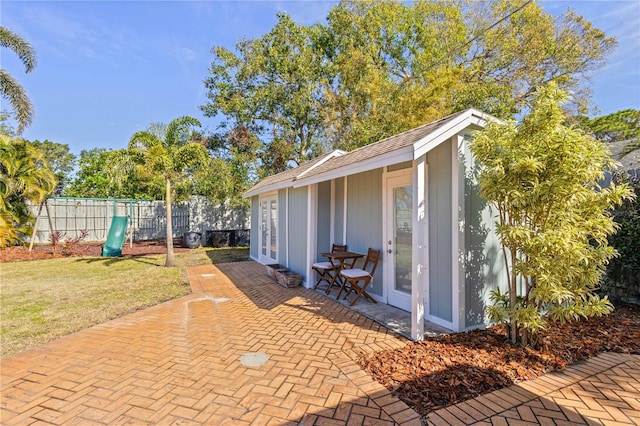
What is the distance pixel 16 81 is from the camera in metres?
10.5

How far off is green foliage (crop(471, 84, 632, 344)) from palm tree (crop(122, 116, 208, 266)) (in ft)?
30.6

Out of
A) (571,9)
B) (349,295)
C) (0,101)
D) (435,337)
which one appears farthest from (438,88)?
(0,101)

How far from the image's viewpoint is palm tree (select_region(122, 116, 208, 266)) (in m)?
9.88

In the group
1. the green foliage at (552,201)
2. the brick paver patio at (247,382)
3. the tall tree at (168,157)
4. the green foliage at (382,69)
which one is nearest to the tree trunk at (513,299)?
the green foliage at (552,201)

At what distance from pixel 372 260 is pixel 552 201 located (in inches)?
126

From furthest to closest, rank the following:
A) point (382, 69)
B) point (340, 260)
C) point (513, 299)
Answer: point (382, 69) → point (340, 260) → point (513, 299)

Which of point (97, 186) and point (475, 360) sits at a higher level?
point (97, 186)

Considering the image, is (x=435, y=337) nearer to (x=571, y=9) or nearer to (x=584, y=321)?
(x=584, y=321)

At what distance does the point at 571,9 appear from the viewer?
47.6 ft

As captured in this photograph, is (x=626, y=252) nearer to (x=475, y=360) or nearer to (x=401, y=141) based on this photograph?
(x=475, y=360)

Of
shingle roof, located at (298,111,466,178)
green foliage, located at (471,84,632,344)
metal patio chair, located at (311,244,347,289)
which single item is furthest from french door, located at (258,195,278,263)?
green foliage, located at (471,84,632,344)

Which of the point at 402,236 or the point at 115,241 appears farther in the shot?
the point at 115,241

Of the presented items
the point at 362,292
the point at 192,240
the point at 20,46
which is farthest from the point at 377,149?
Answer: the point at 20,46

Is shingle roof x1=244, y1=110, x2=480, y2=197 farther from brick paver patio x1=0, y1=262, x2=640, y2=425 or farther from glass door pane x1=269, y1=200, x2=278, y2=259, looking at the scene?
brick paver patio x1=0, y1=262, x2=640, y2=425
